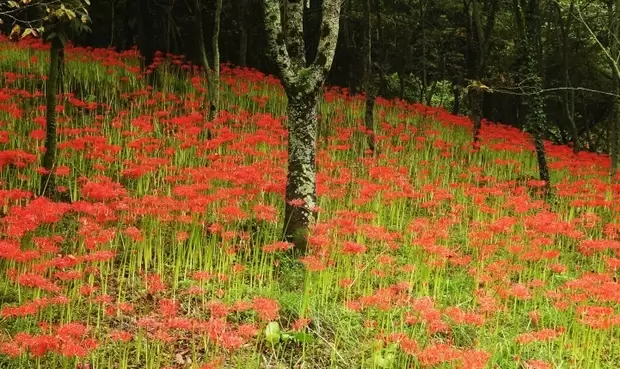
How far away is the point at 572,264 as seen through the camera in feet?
31.7

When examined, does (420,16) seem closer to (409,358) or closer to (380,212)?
(380,212)

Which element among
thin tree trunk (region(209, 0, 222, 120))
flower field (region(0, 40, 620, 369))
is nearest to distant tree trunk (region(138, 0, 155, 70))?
flower field (region(0, 40, 620, 369))

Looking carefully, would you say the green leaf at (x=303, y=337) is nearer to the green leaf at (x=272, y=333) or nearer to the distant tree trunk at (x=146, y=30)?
the green leaf at (x=272, y=333)

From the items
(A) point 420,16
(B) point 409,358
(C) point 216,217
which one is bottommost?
→ (B) point 409,358

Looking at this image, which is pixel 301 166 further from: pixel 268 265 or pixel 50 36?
pixel 50 36

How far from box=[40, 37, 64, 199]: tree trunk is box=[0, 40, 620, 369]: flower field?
0.80 ft

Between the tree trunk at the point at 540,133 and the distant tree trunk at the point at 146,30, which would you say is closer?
the tree trunk at the point at 540,133

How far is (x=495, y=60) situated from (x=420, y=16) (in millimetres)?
6388

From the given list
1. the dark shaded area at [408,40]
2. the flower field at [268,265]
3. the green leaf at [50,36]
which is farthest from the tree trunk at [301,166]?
the dark shaded area at [408,40]

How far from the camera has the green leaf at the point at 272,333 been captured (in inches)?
244

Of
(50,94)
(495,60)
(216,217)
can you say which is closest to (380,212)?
(216,217)

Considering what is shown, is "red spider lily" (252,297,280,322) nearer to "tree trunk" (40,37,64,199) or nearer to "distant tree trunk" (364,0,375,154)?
"tree trunk" (40,37,64,199)

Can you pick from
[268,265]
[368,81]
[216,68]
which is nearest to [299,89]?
[268,265]

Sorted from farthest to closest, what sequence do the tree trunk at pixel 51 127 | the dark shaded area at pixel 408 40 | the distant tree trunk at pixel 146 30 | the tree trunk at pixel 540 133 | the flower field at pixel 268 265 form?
1. the dark shaded area at pixel 408 40
2. the distant tree trunk at pixel 146 30
3. the tree trunk at pixel 540 133
4. the tree trunk at pixel 51 127
5. the flower field at pixel 268 265
